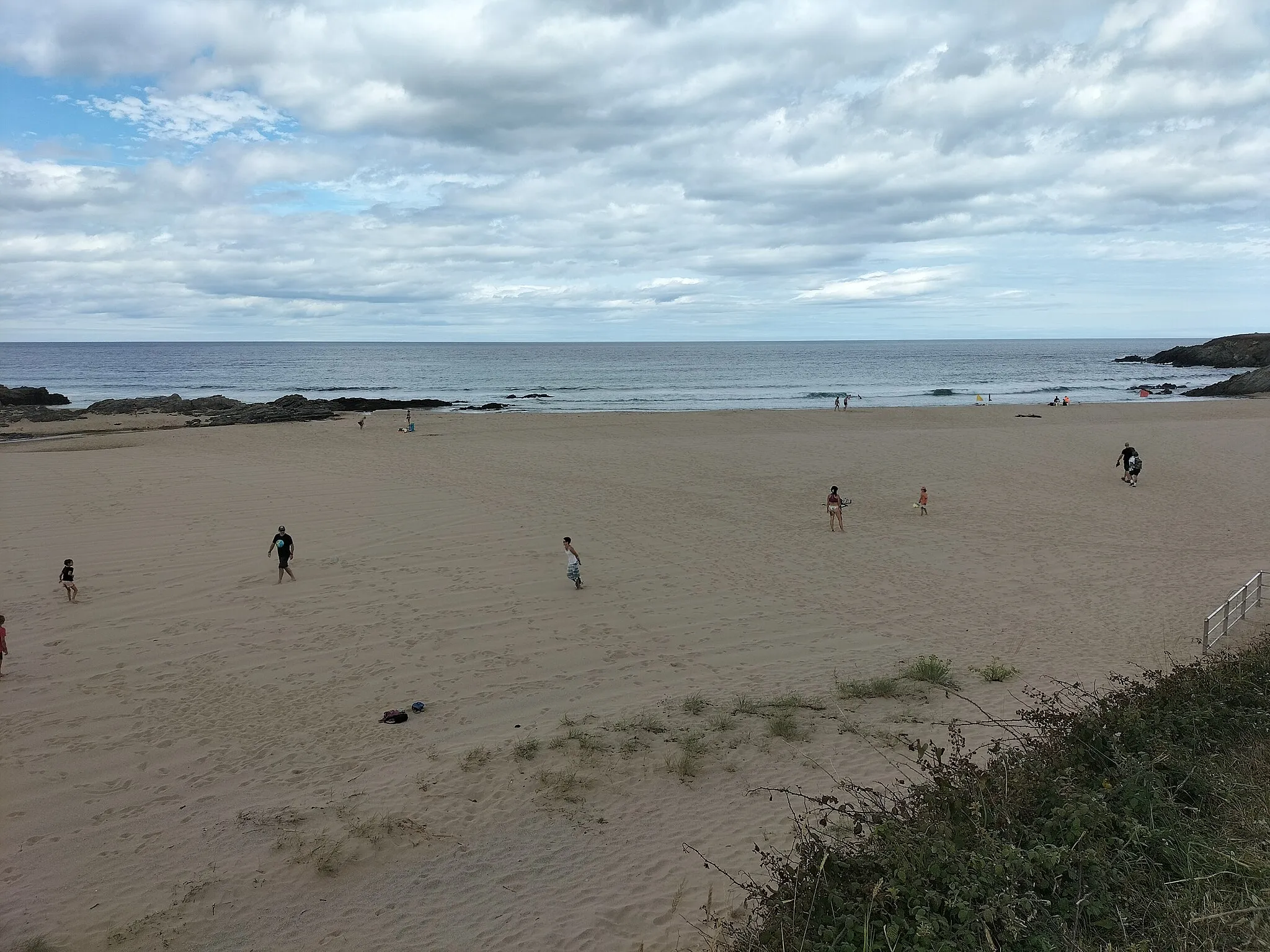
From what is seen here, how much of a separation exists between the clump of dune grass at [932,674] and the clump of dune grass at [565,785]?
4.75 m

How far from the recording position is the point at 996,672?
10.4 m

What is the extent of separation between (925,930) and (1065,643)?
356 inches

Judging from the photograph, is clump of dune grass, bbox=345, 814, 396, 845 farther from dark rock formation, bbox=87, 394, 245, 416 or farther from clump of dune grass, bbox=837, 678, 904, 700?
dark rock formation, bbox=87, 394, 245, 416

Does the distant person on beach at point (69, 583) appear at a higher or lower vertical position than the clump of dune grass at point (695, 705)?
higher

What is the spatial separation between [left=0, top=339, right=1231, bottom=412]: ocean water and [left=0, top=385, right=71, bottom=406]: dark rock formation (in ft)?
19.3

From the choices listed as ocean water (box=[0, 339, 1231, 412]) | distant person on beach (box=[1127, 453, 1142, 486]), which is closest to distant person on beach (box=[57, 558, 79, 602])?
distant person on beach (box=[1127, 453, 1142, 486])

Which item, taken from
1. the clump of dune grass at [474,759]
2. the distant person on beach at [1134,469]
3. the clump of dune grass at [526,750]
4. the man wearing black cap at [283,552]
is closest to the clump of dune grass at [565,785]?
the clump of dune grass at [526,750]

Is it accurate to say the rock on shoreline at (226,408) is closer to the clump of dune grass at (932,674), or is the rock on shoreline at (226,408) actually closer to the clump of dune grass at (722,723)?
the clump of dune grass at (722,723)

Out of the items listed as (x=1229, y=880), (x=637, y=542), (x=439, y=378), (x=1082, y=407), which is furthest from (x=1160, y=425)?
(x=439, y=378)

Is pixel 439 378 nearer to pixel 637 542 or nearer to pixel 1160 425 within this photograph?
pixel 1160 425

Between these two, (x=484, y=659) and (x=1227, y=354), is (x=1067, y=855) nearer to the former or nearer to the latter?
(x=484, y=659)

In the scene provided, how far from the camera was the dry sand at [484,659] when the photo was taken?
21.5 ft

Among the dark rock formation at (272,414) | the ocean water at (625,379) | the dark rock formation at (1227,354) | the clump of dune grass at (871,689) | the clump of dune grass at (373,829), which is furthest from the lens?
the dark rock formation at (1227,354)

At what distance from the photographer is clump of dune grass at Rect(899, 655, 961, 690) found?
33.6ft
